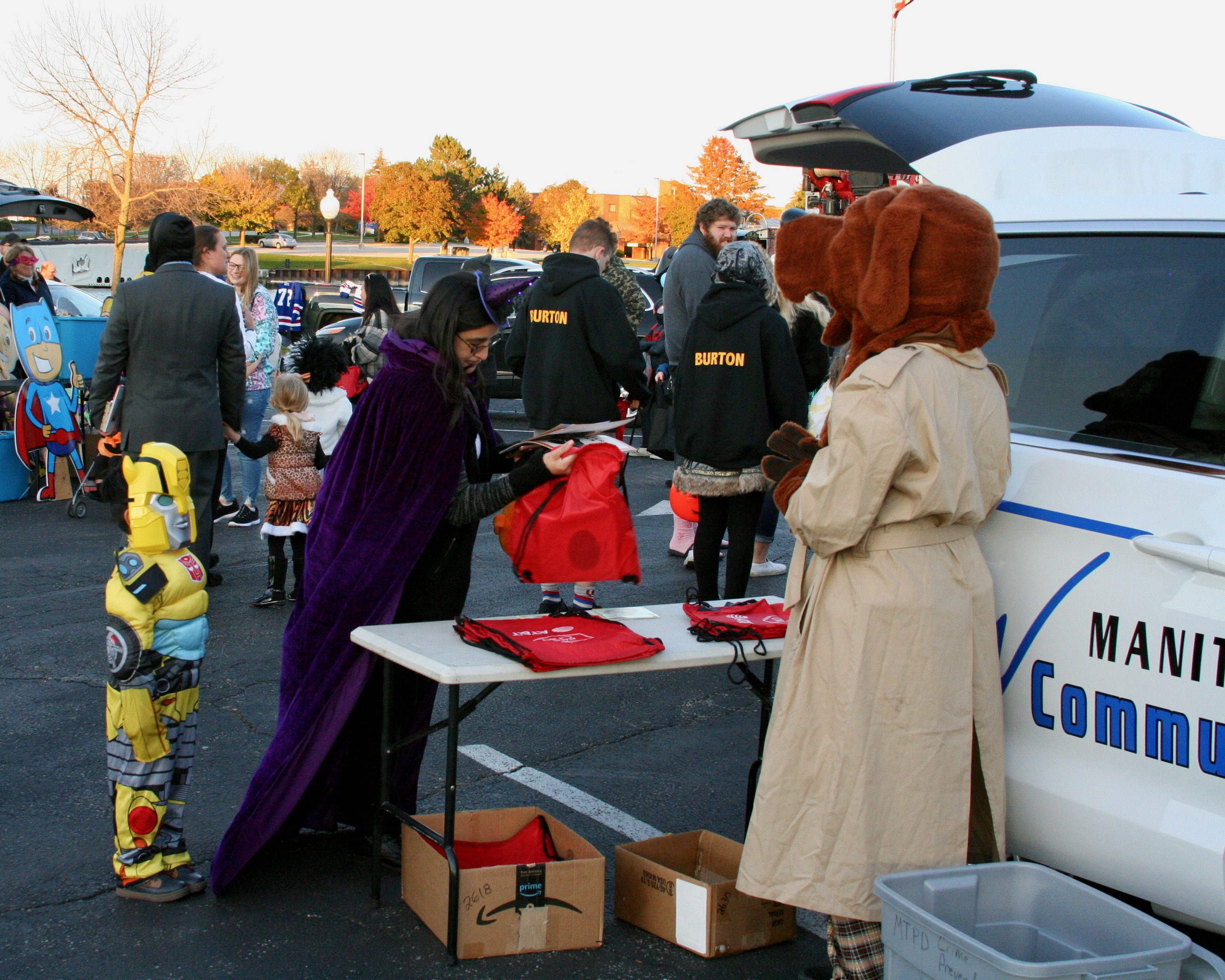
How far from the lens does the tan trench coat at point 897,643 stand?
2.48m

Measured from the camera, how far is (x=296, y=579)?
6562 millimetres

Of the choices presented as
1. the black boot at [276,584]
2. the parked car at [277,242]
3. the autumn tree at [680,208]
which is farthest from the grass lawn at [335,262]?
the black boot at [276,584]

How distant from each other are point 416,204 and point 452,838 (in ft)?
183

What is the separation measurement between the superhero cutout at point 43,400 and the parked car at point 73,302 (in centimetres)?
325

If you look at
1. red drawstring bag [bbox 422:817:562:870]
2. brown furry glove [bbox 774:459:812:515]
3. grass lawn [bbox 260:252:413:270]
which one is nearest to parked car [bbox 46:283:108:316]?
red drawstring bag [bbox 422:817:562:870]

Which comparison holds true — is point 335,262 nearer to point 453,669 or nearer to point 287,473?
point 287,473

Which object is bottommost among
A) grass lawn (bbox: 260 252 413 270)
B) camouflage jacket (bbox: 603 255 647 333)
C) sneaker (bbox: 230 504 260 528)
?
sneaker (bbox: 230 504 260 528)

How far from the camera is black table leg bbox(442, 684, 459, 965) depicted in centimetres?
299

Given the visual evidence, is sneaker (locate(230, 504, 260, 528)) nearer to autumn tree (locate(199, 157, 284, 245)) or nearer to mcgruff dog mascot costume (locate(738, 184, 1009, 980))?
mcgruff dog mascot costume (locate(738, 184, 1009, 980))

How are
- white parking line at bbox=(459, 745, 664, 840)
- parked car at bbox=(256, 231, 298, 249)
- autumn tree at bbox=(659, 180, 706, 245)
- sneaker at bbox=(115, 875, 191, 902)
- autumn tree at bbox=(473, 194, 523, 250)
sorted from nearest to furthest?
sneaker at bbox=(115, 875, 191, 902), white parking line at bbox=(459, 745, 664, 840), autumn tree at bbox=(473, 194, 523, 250), autumn tree at bbox=(659, 180, 706, 245), parked car at bbox=(256, 231, 298, 249)

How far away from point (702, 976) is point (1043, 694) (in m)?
1.20

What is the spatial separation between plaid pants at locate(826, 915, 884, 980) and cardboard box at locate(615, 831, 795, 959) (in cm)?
42

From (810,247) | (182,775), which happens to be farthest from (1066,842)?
(182,775)

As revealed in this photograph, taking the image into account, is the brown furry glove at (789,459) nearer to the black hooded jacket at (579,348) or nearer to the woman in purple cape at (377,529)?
the woman in purple cape at (377,529)
